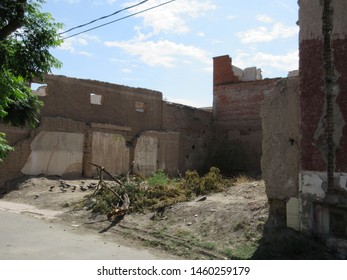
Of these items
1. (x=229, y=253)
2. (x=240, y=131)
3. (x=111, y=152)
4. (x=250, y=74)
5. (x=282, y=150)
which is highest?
(x=250, y=74)

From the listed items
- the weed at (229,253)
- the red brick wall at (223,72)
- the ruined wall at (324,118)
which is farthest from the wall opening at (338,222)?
the red brick wall at (223,72)

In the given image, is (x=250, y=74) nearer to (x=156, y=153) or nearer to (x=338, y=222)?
(x=156, y=153)

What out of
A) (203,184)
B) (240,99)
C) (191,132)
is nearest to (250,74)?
(240,99)

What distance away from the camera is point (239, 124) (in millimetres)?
22375

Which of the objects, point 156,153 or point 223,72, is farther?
point 223,72

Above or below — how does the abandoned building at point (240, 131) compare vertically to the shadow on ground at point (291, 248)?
above

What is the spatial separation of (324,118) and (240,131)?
15548 millimetres

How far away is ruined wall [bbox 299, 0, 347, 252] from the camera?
6.55 m

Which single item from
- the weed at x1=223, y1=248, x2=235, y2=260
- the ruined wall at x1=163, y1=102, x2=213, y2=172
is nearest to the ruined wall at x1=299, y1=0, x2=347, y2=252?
the weed at x1=223, y1=248, x2=235, y2=260

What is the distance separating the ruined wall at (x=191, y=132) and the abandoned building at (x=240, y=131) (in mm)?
62

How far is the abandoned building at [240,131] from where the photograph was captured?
21.9 ft

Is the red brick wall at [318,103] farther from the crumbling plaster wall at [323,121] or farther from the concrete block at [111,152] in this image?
the concrete block at [111,152]

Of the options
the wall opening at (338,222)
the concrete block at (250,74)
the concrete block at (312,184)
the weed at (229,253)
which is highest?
the concrete block at (250,74)

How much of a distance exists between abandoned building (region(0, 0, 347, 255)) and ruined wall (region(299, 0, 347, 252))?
2 cm
